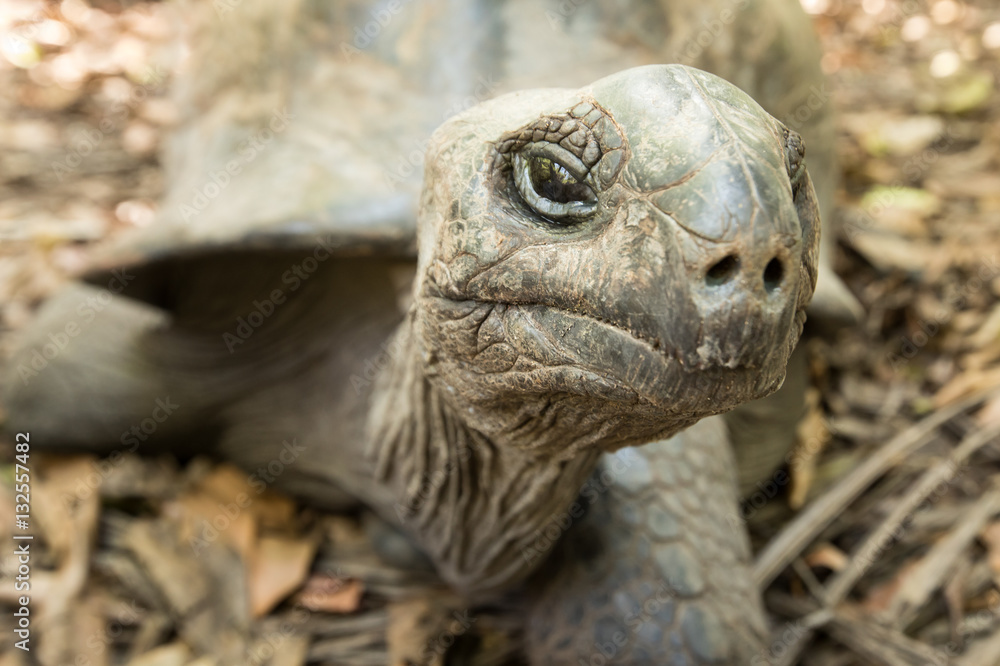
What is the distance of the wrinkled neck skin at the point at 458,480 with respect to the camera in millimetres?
1540

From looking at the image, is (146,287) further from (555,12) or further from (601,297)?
(601,297)

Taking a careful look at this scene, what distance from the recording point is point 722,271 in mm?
966

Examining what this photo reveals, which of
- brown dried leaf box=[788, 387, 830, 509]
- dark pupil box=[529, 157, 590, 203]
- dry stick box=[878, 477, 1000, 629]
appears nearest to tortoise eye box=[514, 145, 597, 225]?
dark pupil box=[529, 157, 590, 203]

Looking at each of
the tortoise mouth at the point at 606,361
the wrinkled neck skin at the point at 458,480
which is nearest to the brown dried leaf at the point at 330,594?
the wrinkled neck skin at the point at 458,480

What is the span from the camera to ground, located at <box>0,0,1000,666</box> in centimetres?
211

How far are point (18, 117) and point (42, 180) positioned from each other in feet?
2.13

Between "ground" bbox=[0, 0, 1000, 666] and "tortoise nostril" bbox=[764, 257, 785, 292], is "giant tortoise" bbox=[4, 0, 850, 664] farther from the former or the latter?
"ground" bbox=[0, 0, 1000, 666]

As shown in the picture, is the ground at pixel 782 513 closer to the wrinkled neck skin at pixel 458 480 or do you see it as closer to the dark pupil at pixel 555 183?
the wrinkled neck skin at pixel 458 480

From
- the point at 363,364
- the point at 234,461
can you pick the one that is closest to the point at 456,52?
the point at 363,364

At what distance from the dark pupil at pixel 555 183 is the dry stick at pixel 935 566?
166 cm

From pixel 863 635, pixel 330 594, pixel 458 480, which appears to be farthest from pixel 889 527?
pixel 330 594

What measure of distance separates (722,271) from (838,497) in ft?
5.87

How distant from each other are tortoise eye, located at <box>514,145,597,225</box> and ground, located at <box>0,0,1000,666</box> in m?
1.30

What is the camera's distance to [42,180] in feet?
13.4
